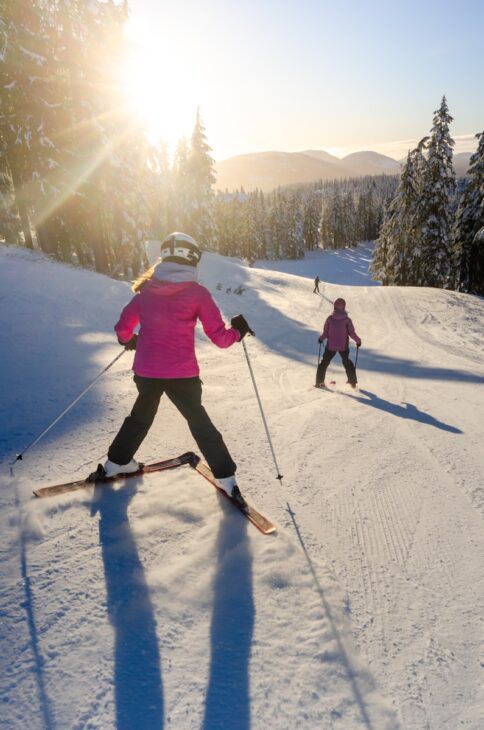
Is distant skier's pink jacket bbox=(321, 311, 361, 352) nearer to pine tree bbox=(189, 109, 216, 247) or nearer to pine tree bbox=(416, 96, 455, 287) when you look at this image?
pine tree bbox=(416, 96, 455, 287)

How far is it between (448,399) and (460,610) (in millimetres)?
5468

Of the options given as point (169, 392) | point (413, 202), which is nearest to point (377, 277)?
point (413, 202)

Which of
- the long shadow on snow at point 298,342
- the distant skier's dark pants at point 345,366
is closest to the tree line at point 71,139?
the long shadow on snow at point 298,342

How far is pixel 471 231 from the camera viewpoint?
87.5 feet

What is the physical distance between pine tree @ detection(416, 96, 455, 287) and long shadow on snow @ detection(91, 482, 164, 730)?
31172 mm

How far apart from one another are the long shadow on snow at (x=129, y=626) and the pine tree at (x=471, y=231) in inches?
1063

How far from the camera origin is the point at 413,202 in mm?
29906

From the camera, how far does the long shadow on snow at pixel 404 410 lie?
629 centimetres

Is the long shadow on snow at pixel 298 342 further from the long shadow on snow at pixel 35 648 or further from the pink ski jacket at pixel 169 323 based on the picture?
the long shadow on snow at pixel 35 648

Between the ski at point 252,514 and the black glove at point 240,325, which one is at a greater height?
the black glove at point 240,325

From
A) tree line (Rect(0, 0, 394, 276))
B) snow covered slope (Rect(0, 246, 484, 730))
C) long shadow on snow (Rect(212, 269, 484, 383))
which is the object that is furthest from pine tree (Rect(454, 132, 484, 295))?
snow covered slope (Rect(0, 246, 484, 730))

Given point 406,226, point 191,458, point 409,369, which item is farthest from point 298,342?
point 406,226

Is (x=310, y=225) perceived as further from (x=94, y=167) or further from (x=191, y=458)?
(x=191, y=458)

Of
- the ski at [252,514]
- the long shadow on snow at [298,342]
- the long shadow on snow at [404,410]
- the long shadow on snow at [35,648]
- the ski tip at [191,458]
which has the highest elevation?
the long shadow on snow at [35,648]
